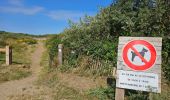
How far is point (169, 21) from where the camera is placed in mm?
12672

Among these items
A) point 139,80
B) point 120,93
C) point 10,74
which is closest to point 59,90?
point 120,93

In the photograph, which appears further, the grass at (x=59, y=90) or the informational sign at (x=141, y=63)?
the grass at (x=59, y=90)

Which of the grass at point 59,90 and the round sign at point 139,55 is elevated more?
the round sign at point 139,55

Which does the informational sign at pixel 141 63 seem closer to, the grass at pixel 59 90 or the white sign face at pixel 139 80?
the white sign face at pixel 139 80

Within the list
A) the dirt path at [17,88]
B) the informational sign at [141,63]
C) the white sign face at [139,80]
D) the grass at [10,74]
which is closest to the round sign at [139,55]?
the informational sign at [141,63]

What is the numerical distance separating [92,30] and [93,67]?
3.19 m

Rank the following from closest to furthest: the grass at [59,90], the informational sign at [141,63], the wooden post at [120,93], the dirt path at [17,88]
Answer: the informational sign at [141,63] < the wooden post at [120,93] < the grass at [59,90] < the dirt path at [17,88]

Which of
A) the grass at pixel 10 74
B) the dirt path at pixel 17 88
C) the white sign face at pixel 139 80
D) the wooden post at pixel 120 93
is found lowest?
the dirt path at pixel 17 88

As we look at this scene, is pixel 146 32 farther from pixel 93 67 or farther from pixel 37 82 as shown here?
pixel 37 82

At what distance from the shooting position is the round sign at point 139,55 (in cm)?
595

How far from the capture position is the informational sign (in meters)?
5.93

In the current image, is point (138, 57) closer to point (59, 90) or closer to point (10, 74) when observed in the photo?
point (59, 90)

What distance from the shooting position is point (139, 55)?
6.01 meters

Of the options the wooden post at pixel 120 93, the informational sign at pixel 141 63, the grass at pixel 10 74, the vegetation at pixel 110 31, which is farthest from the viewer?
the vegetation at pixel 110 31
